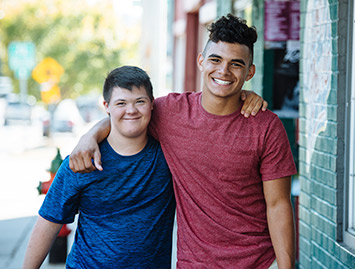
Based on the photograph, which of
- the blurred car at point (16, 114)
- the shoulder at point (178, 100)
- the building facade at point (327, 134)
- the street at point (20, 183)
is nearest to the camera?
the shoulder at point (178, 100)

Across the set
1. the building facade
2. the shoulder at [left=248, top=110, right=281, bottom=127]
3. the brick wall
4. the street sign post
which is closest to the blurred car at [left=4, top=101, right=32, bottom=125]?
the street sign post

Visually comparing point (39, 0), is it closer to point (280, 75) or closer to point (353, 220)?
point (280, 75)

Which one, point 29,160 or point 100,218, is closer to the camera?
point 100,218

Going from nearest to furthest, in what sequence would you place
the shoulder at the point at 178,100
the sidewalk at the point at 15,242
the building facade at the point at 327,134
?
the shoulder at the point at 178,100
the building facade at the point at 327,134
the sidewalk at the point at 15,242

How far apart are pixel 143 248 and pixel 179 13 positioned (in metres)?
13.0

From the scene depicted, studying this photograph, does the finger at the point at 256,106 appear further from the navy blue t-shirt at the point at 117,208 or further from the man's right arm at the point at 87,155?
the man's right arm at the point at 87,155

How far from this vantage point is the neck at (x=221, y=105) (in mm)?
3295

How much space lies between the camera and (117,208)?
3365mm

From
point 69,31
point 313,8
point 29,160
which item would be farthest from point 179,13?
point 69,31

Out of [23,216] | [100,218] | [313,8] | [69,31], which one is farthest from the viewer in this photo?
[69,31]

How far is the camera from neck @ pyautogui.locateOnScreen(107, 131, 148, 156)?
11.2ft

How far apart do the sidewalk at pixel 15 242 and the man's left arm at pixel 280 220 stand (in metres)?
4.43

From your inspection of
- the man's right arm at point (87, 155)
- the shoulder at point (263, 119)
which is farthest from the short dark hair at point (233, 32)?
the man's right arm at point (87, 155)

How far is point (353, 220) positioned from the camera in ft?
14.2
